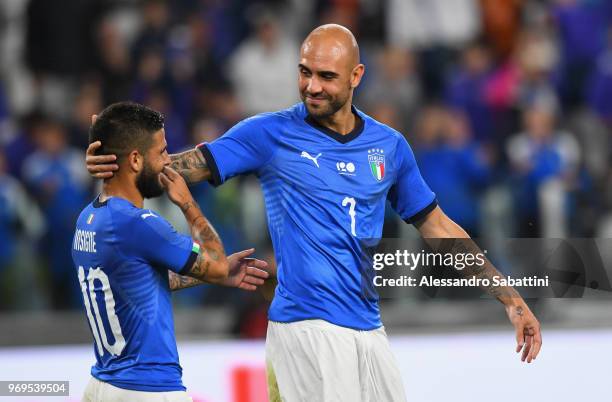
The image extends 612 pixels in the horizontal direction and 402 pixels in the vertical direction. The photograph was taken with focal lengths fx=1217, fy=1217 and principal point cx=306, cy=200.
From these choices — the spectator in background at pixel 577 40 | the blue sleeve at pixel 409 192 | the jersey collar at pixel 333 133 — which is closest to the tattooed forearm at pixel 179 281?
the jersey collar at pixel 333 133

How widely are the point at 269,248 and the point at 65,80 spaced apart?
3373 mm

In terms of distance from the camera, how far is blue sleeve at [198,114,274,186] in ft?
17.8

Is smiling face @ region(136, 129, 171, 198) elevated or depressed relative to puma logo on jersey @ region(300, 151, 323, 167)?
depressed

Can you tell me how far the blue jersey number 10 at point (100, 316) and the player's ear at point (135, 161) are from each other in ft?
1.44

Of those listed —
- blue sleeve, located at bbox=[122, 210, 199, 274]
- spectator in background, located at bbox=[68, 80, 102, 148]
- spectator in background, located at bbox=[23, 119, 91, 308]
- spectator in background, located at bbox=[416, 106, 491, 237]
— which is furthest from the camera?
spectator in background, located at bbox=[68, 80, 102, 148]

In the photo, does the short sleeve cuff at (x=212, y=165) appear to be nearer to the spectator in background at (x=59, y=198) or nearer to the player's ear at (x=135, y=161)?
the player's ear at (x=135, y=161)

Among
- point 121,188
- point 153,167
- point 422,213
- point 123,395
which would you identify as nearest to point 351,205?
point 422,213

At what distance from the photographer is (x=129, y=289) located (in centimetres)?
495

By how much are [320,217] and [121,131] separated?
99 centimetres

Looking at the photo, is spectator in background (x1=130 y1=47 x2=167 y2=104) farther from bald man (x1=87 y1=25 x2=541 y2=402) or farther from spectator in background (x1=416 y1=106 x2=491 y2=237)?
bald man (x1=87 y1=25 x2=541 y2=402)

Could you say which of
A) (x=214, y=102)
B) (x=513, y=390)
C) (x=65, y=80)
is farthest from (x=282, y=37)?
(x=513, y=390)

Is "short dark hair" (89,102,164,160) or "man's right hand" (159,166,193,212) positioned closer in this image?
"short dark hair" (89,102,164,160)

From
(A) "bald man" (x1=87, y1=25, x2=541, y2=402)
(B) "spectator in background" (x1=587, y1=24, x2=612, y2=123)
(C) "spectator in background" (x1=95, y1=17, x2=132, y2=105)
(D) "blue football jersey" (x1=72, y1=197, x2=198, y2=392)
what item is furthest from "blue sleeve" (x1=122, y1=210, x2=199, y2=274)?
(B) "spectator in background" (x1=587, y1=24, x2=612, y2=123)

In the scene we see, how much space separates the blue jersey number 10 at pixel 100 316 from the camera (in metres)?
4.94
